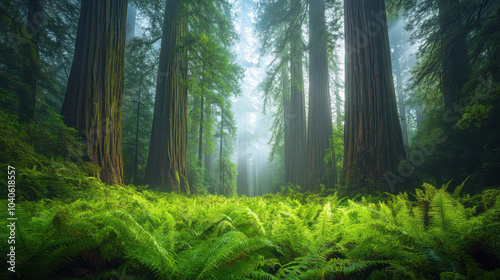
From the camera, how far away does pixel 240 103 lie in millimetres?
36938

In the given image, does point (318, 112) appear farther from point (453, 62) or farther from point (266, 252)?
point (266, 252)

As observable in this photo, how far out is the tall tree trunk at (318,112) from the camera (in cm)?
684

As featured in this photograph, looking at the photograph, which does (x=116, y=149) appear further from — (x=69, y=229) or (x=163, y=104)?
(x=69, y=229)

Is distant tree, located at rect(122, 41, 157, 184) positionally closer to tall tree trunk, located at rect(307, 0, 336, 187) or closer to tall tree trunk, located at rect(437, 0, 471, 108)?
tall tree trunk, located at rect(307, 0, 336, 187)

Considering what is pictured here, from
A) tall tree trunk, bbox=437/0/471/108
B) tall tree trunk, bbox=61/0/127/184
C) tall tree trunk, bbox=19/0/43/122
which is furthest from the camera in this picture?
tall tree trunk, bbox=19/0/43/122

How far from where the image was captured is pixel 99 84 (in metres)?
3.83

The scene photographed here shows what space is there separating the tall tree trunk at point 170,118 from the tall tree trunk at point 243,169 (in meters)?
21.1

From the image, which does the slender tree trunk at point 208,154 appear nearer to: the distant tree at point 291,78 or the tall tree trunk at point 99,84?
the tall tree trunk at point 99,84

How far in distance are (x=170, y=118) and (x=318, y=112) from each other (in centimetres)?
525

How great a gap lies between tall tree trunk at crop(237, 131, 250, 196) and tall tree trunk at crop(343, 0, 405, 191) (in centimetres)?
2360

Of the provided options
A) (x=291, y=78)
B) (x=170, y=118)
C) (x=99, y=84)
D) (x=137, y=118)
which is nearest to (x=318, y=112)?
(x=291, y=78)

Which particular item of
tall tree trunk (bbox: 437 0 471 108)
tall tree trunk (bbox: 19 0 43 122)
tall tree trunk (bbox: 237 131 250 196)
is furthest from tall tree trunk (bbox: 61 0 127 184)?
tall tree trunk (bbox: 237 131 250 196)

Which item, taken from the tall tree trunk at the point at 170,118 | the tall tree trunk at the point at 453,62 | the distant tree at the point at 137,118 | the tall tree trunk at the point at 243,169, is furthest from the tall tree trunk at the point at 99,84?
the tall tree trunk at the point at 243,169

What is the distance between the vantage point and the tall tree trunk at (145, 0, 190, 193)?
5625 millimetres
